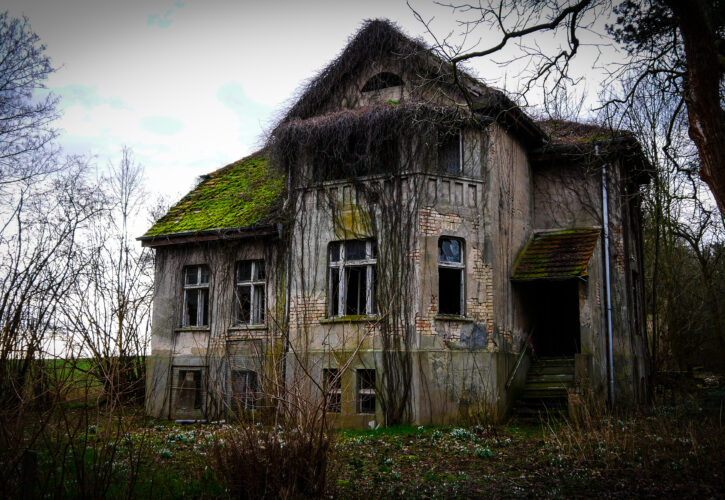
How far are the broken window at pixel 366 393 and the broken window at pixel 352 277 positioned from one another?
1467 mm

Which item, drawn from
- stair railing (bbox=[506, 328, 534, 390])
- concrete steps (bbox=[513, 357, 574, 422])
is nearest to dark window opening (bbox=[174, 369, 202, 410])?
stair railing (bbox=[506, 328, 534, 390])

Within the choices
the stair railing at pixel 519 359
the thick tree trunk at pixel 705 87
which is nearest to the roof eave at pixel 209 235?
the stair railing at pixel 519 359

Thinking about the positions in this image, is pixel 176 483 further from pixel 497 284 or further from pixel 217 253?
pixel 217 253

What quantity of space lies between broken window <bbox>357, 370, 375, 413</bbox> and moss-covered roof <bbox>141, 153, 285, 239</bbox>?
511 centimetres

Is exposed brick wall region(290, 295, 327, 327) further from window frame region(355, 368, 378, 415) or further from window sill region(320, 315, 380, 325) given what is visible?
window frame region(355, 368, 378, 415)

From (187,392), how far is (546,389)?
407 inches

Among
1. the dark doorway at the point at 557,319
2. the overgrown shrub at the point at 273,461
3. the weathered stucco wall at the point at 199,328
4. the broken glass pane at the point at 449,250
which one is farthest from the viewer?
the dark doorway at the point at 557,319

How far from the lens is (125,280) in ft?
77.0

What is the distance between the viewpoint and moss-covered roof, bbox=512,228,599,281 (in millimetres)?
16438

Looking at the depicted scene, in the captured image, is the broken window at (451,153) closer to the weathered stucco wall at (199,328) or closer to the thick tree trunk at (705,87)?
the weathered stucco wall at (199,328)

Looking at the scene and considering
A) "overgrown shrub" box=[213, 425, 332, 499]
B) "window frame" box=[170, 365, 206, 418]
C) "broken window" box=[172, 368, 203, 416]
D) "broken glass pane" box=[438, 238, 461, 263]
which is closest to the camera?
"overgrown shrub" box=[213, 425, 332, 499]

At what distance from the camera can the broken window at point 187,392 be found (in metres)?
19.3

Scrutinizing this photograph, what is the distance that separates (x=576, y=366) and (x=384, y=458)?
7.02 m

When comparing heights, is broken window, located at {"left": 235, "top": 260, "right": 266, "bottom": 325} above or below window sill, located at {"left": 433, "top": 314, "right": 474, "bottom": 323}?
above
